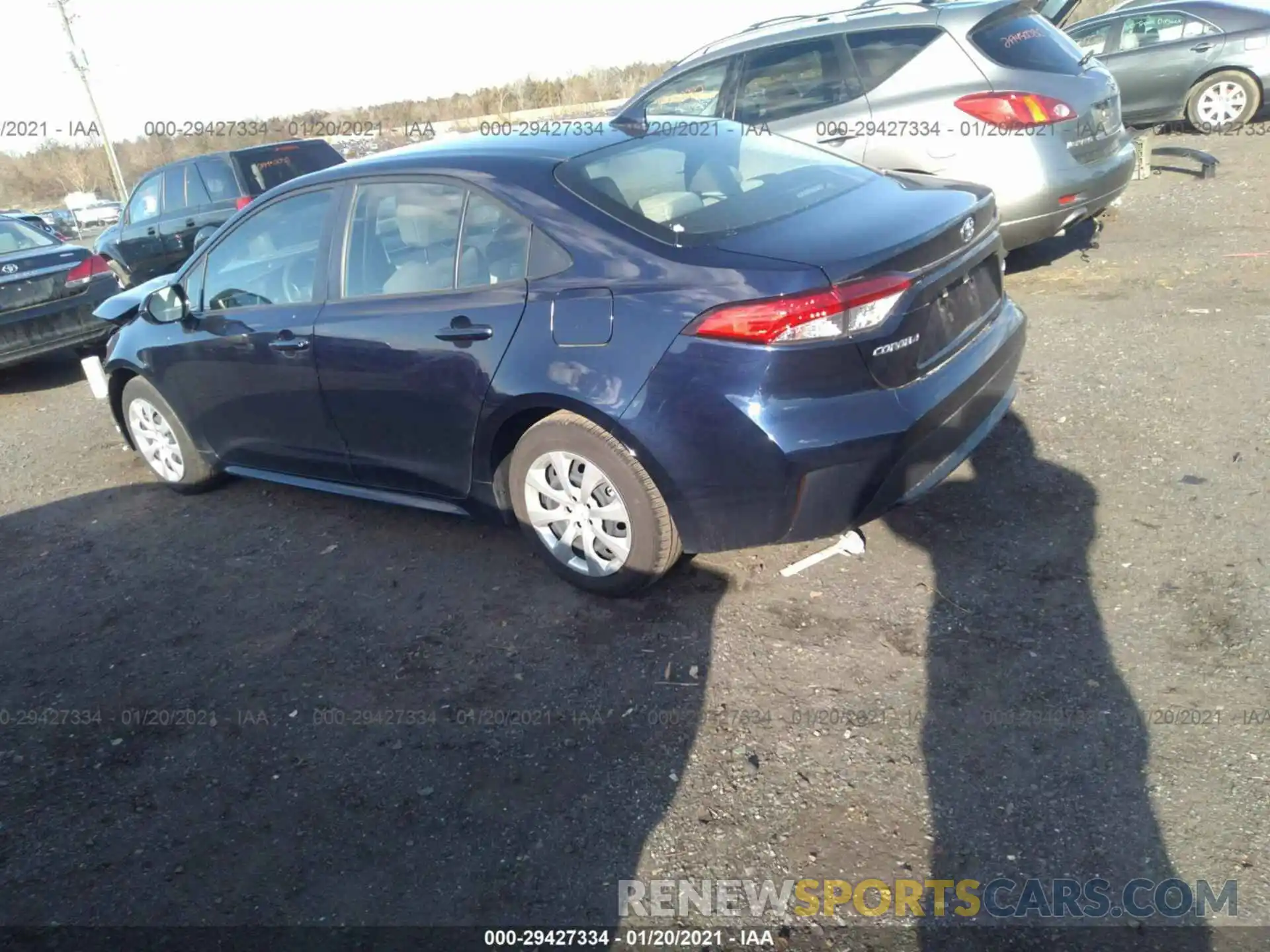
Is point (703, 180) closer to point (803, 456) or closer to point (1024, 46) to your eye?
point (803, 456)

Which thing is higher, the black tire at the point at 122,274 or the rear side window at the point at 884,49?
the rear side window at the point at 884,49

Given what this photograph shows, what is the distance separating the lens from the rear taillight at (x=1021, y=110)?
6.20m

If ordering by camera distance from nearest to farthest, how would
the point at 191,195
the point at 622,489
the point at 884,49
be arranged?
the point at 622,489 → the point at 884,49 → the point at 191,195

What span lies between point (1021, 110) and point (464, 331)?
4.37 metres

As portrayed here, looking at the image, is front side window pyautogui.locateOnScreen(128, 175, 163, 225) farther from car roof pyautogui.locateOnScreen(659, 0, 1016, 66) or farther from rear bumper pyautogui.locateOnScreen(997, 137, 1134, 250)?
rear bumper pyautogui.locateOnScreen(997, 137, 1134, 250)

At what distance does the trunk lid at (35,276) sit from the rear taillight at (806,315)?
7.46 m

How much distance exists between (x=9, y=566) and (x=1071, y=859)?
194 inches

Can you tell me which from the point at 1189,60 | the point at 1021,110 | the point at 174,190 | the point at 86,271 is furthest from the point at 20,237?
the point at 1189,60

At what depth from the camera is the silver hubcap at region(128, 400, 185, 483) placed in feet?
17.8

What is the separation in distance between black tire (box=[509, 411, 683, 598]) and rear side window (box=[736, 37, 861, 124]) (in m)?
4.40

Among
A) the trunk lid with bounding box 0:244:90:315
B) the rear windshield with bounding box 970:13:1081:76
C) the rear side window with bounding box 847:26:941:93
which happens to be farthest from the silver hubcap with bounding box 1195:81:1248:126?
the trunk lid with bounding box 0:244:90:315

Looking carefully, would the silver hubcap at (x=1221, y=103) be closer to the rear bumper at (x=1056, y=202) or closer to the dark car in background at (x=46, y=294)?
the rear bumper at (x=1056, y=202)

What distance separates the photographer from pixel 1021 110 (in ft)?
20.4

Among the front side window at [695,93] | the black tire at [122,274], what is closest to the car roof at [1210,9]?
the front side window at [695,93]
